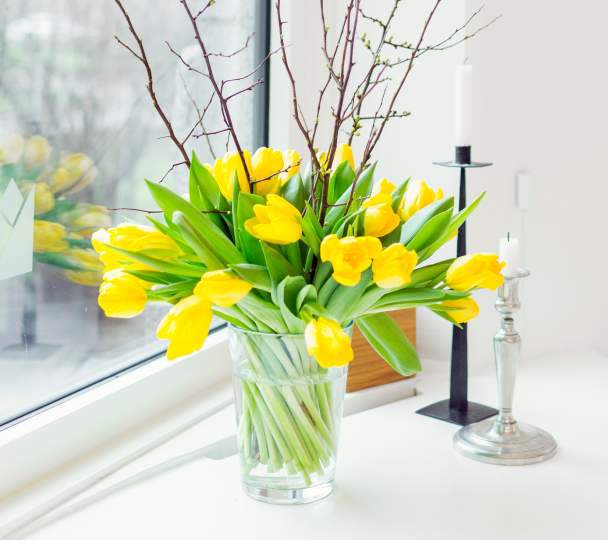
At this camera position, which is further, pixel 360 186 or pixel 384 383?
pixel 384 383

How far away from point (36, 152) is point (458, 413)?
0.81 metres

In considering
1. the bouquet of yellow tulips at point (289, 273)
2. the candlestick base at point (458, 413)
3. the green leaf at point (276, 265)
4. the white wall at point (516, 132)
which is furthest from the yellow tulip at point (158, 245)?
the white wall at point (516, 132)

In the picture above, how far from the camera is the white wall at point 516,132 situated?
133cm

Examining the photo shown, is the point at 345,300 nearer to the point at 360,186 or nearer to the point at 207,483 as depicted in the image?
the point at 360,186

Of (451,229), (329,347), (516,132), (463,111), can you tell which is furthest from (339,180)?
(516,132)

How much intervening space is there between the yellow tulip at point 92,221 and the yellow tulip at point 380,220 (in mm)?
483

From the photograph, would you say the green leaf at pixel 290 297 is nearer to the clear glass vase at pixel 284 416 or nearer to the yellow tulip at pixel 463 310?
the clear glass vase at pixel 284 416

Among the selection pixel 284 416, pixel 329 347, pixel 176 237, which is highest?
pixel 176 237

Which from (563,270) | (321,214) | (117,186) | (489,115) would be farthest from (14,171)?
(563,270)

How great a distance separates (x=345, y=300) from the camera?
26.7 inches

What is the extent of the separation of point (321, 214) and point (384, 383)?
60cm

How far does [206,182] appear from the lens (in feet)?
2.34

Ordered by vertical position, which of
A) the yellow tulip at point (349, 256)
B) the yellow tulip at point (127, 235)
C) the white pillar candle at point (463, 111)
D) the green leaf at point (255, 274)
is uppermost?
the white pillar candle at point (463, 111)

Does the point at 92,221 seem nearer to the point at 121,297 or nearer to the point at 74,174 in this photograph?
the point at 74,174
